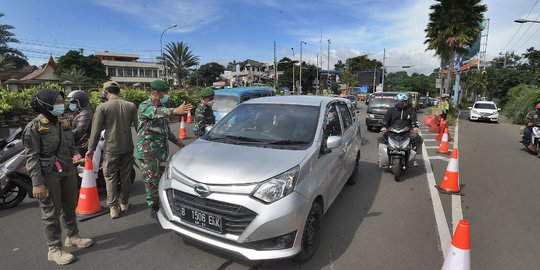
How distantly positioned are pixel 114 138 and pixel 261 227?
2.52 meters

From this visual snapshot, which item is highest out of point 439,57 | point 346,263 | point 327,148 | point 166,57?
point 166,57

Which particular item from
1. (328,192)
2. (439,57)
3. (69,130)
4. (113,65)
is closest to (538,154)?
(328,192)

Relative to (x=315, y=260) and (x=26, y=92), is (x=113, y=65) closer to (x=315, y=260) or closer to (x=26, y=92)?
(x=26, y=92)

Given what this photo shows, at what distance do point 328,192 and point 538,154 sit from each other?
28.8 ft

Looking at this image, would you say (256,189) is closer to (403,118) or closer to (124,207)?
(124,207)

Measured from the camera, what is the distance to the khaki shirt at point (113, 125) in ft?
13.2

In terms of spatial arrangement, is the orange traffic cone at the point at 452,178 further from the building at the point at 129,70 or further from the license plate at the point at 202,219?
the building at the point at 129,70

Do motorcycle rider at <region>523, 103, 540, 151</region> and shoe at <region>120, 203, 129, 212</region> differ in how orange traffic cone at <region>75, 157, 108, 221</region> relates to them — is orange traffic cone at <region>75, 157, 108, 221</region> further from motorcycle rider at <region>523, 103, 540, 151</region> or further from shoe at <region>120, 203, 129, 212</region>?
motorcycle rider at <region>523, 103, 540, 151</region>

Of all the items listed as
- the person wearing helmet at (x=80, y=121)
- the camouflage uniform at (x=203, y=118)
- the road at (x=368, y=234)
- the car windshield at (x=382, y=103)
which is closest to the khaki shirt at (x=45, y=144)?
the road at (x=368, y=234)

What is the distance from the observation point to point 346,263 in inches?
128

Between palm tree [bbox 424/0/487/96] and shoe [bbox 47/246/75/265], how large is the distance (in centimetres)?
2534

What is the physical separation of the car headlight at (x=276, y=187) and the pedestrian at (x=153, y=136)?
1762 millimetres

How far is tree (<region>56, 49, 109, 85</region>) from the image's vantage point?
50594 mm

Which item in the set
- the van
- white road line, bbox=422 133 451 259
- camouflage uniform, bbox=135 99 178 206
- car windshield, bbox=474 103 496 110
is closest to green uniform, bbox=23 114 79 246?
camouflage uniform, bbox=135 99 178 206
